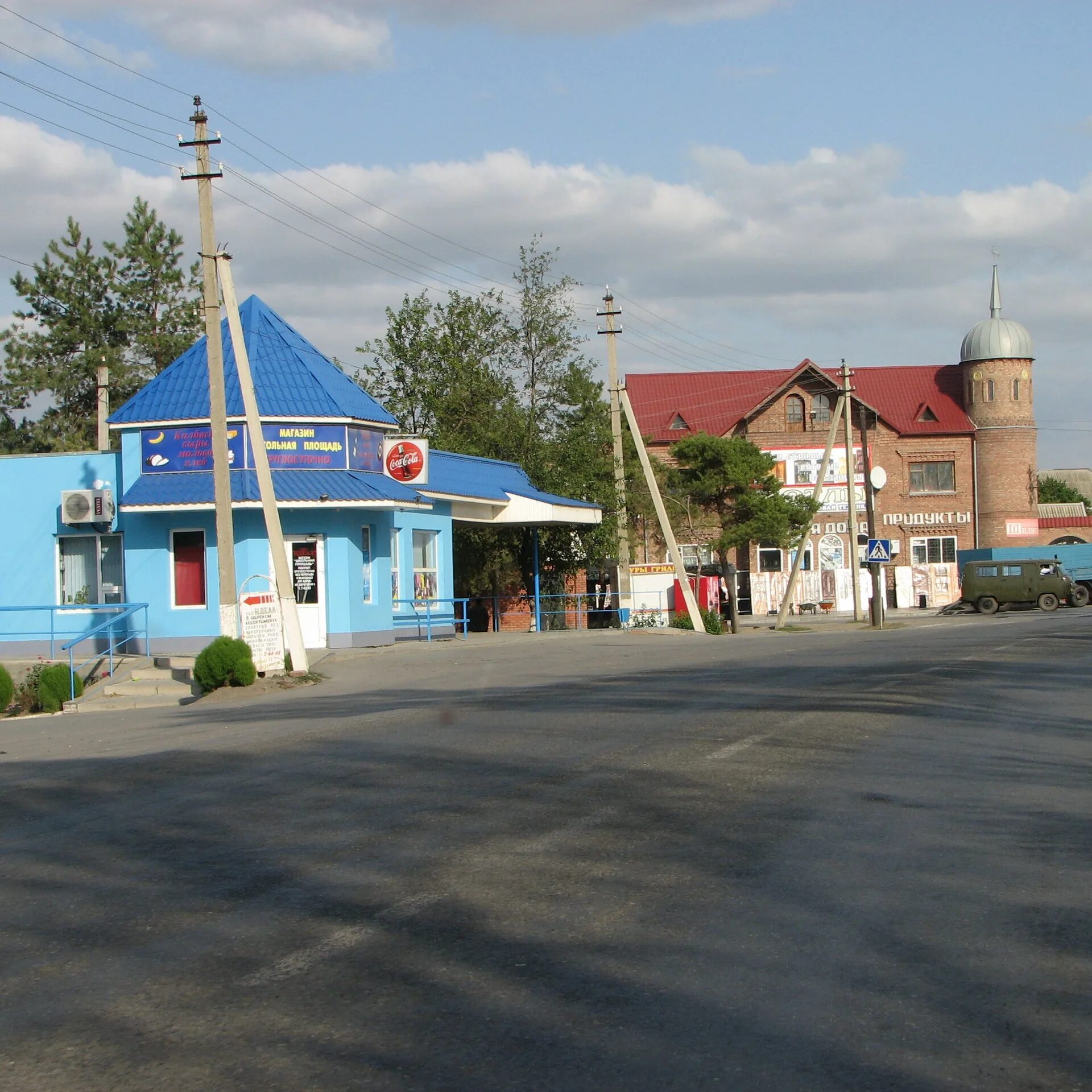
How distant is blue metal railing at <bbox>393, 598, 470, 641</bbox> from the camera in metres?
29.5

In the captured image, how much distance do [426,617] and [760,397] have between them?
40.5 m

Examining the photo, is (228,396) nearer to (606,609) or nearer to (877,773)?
(606,609)

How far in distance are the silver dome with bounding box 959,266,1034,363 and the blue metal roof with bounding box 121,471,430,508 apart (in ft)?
154

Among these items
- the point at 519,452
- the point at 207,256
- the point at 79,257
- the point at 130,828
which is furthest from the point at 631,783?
the point at 79,257

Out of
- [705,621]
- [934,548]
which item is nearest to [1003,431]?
[934,548]

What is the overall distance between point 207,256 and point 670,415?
47876mm

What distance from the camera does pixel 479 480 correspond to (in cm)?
3400

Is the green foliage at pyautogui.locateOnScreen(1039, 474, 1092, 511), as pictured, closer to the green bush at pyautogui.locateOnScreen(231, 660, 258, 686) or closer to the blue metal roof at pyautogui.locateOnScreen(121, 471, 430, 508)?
the blue metal roof at pyautogui.locateOnScreen(121, 471, 430, 508)

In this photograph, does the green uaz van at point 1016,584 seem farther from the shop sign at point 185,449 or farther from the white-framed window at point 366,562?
the shop sign at point 185,449

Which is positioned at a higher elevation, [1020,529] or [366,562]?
[1020,529]

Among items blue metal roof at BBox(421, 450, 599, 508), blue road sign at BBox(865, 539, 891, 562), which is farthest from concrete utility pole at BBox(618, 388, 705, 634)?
blue road sign at BBox(865, 539, 891, 562)

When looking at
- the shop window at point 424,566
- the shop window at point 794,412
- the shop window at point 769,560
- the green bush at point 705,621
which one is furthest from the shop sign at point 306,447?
the shop window at point 794,412

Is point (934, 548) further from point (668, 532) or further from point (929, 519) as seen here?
point (668, 532)

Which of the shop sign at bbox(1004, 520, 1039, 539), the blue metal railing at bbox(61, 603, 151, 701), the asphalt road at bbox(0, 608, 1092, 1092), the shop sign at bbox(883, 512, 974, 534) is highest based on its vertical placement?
the shop sign at bbox(883, 512, 974, 534)
